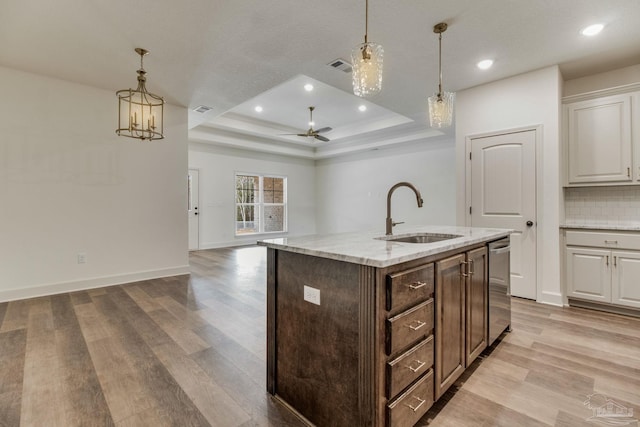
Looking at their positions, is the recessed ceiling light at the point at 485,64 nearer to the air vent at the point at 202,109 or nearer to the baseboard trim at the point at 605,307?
the baseboard trim at the point at 605,307

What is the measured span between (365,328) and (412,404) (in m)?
0.52

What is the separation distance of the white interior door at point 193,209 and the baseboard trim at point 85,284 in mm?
2639

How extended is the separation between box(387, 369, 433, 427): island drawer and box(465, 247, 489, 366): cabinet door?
0.52 m

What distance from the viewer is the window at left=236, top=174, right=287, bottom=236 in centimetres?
855

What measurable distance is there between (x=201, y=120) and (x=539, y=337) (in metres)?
5.90

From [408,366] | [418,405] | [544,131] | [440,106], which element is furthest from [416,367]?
[544,131]

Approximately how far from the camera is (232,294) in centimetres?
378

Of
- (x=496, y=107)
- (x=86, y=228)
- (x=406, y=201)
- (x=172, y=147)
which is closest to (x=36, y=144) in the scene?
(x=86, y=228)

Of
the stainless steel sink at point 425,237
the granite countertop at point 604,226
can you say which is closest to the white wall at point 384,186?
the granite countertop at point 604,226

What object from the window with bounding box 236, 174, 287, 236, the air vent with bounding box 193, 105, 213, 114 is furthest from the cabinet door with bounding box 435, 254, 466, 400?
the window with bounding box 236, 174, 287, 236

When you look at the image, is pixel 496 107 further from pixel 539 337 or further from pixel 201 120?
pixel 201 120

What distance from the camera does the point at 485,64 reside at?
3418 mm

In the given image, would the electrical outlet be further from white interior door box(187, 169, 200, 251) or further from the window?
the window

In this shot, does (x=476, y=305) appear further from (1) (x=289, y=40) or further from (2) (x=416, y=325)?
(1) (x=289, y=40)
